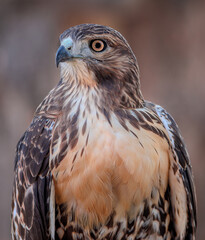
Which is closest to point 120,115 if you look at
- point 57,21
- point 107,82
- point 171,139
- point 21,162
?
point 107,82

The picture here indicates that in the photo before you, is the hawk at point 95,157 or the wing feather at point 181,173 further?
the wing feather at point 181,173

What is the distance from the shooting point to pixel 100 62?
3236 millimetres

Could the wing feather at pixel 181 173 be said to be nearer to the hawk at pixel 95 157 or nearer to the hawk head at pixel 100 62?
the hawk at pixel 95 157

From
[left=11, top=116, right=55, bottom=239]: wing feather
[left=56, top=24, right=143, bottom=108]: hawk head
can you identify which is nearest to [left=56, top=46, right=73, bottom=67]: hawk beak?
[left=56, top=24, right=143, bottom=108]: hawk head

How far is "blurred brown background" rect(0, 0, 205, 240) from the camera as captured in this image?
742 centimetres

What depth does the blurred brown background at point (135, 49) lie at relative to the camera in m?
7.42

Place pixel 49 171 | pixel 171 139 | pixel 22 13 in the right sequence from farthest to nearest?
pixel 22 13 → pixel 171 139 → pixel 49 171

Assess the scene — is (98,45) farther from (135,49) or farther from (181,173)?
(135,49)

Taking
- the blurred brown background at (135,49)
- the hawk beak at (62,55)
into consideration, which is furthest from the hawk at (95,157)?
the blurred brown background at (135,49)

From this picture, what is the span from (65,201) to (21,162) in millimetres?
401

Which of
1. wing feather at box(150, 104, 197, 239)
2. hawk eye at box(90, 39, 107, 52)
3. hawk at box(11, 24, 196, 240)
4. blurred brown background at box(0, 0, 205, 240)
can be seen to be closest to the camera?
hawk at box(11, 24, 196, 240)

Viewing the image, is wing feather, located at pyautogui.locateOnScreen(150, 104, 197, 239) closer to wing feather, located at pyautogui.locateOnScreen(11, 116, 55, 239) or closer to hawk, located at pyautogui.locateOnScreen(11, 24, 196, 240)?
hawk, located at pyautogui.locateOnScreen(11, 24, 196, 240)

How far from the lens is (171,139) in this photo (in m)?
3.44

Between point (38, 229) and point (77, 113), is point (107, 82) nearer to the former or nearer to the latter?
point (77, 113)
